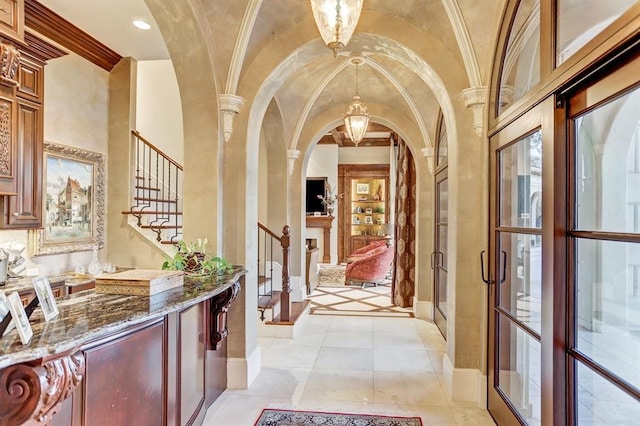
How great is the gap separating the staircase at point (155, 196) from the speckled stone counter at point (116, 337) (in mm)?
2267

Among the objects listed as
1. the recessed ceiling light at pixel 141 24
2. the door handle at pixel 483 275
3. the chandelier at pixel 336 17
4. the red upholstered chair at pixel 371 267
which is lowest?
the red upholstered chair at pixel 371 267

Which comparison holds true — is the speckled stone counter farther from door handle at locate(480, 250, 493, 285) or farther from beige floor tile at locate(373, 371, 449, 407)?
door handle at locate(480, 250, 493, 285)

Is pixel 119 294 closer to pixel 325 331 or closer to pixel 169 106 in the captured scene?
pixel 325 331

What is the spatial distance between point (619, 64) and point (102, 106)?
5081mm

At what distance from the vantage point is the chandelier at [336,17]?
186 centimetres

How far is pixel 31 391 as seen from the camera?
114 centimetres

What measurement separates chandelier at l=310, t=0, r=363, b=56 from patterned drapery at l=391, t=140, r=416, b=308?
418 cm

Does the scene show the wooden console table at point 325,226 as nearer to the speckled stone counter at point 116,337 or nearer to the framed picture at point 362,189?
the framed picture at point 362,189

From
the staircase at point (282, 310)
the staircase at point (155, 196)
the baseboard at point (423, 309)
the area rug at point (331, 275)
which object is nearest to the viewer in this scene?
the staircase at point (282, 310)

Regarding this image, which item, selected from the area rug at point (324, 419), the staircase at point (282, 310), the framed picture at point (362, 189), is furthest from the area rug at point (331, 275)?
the area rug at point (324, 419)

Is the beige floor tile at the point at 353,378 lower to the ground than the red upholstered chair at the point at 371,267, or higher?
lower

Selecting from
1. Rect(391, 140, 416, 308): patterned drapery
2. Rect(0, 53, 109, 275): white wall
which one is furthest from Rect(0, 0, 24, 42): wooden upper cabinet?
Rect(391, 140, 416, 308): patterned drapery

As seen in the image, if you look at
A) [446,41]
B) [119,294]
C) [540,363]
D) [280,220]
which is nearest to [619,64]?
[540,363]

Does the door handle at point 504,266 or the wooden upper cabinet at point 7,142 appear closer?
the door handle at point 504,266
